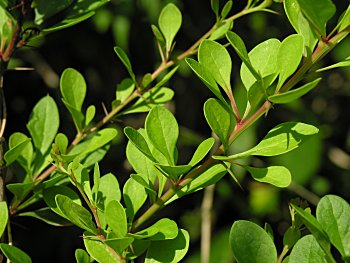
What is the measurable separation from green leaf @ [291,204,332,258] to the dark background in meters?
1.48

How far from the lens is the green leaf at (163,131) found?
1.73 feet

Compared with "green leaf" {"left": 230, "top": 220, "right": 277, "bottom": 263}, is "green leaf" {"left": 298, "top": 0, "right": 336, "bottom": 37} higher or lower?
higher

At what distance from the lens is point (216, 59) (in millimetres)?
532

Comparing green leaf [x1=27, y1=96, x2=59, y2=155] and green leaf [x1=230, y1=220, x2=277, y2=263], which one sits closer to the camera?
green leaf [x1=230, y1=220, x2=277, y2=263]

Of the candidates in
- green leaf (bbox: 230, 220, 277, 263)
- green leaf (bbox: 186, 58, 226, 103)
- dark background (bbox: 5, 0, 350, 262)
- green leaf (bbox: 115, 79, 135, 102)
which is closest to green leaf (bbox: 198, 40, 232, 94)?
green leaf (bbox: 186, 58, 226, 103)

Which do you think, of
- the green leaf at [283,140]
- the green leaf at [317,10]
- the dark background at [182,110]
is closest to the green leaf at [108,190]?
the green leaf at [283,140]

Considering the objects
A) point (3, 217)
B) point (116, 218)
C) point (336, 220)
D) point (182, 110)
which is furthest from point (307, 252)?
point (182, 110)

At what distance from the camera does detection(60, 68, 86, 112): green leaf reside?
69cm

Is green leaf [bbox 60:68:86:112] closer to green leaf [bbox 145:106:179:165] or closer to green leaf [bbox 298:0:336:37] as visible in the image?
green leaf [bbox 145:106:179:165]

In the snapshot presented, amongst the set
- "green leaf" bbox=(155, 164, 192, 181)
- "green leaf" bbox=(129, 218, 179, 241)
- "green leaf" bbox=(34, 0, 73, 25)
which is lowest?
"green leaf" bbox=(129, 218, 179, 241)

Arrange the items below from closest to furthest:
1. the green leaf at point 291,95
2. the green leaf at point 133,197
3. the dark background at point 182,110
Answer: the green leaf at point 291,95 → the green leaf at point 133,197 → the dark background at point 182,110

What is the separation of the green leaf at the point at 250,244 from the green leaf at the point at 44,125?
11.3 inches

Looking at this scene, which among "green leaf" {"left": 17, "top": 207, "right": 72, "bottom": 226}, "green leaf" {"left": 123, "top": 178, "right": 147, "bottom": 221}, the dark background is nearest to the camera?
"green leaf" {"left": 123, "top": 178, "right": 147, "bottom": 221}

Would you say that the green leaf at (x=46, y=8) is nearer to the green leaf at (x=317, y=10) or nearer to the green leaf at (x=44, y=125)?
the green leaf at (x=44, y=125)
